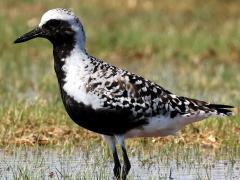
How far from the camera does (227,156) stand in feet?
35.6

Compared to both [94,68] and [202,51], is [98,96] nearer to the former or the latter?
[94,68]

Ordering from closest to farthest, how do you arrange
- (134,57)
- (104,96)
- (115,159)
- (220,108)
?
(104,96)
(115,159)
(220,108)
(134,57)

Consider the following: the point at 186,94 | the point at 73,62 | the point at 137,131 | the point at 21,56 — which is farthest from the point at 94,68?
the point at 21,56

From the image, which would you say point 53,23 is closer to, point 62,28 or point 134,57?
point 62,28

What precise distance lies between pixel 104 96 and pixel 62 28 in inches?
34.8

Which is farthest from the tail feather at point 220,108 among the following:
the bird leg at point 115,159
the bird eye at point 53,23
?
the bird eye at point 53,23

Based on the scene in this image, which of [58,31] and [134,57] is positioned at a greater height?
[134,57]

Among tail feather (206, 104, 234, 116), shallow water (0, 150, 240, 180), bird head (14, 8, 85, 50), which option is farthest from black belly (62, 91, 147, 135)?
tail feather (206, 104, 234, 116)

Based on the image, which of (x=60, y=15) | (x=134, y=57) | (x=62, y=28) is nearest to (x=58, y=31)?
(x=62, y=28)

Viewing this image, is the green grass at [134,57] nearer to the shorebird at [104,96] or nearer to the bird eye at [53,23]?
the shorebird at [104,96]

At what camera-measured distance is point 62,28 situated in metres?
9.43

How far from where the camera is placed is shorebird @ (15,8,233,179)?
29.7 feet

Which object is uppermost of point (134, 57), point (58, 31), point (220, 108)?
point (134, 57)

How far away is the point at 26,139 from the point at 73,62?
2290 millimetres
